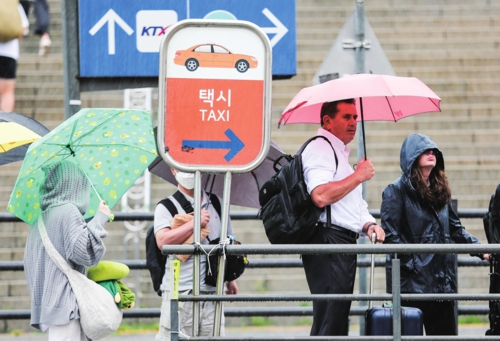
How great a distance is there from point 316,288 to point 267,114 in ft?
4.45

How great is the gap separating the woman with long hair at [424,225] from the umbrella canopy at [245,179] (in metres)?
0.83

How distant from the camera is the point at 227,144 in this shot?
535cm

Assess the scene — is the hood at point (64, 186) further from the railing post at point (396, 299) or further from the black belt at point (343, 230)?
the railing post at point (396, 299)

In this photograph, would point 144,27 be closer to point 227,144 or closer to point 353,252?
point 227,144

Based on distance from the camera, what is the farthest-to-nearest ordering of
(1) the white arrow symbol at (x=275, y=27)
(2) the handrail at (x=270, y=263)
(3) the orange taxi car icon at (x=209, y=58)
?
(2) the handrail at (x=270, y=263) → (1) the white arrow symbol at (x=275, y=27) → (3) the orange taxi car icon at (x=209, y=58)

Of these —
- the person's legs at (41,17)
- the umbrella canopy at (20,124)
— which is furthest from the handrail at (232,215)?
the person's legs at (41,17)

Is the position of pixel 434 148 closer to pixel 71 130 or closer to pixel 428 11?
pixel 71 130

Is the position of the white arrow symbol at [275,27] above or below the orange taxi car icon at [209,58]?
above

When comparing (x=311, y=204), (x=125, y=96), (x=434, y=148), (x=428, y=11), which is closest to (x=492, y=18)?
(x=428, y=11)

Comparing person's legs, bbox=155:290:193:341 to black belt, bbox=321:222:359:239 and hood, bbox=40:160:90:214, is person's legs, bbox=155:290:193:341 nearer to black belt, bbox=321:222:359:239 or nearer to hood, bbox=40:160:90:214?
hood, bbox=40:160:90:214

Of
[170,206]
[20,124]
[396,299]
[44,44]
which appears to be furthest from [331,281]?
[44,44]

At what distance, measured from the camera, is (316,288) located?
243 inches

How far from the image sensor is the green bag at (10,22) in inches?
417

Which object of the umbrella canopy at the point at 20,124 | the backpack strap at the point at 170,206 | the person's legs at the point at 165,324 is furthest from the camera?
the umbrella canopy at the point at 20,124
